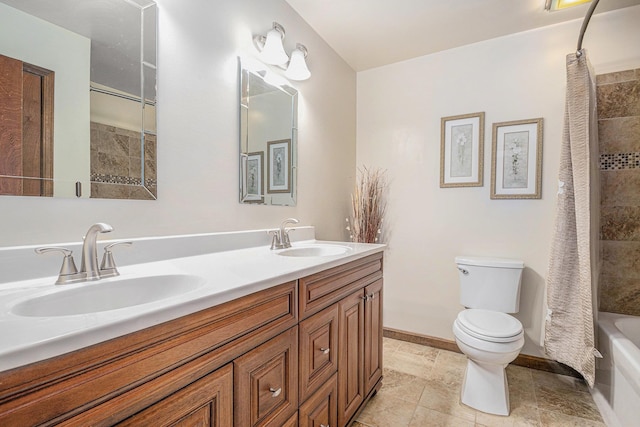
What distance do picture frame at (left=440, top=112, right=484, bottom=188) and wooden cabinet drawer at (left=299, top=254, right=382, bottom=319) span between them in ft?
3.72

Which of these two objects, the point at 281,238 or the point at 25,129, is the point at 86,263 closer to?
the point at 25,129

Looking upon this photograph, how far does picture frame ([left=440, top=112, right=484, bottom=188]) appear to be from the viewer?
231 centimetres

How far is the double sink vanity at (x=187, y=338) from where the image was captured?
0.49 m

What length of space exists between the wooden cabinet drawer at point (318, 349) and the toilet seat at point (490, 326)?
0.87 metres

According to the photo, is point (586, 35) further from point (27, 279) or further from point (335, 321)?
point (27, 279)

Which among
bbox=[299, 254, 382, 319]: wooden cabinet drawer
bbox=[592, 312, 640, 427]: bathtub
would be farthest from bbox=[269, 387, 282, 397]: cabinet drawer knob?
bbox=[592, 312, 640, 427]: bathtub

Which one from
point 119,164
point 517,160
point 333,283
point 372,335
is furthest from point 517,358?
point 119,164

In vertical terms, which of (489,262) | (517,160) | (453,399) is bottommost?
(453,399)

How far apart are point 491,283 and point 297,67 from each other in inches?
75.7

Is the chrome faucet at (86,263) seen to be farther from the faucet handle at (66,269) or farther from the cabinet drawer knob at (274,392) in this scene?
the cabinet drawer knob at (274,392)

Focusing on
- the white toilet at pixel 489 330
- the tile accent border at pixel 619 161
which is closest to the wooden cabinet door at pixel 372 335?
the white toilet at pixel 489 330

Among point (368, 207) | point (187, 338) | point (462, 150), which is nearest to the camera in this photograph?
point (187, 338)

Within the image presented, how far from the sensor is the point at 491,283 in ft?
6.87

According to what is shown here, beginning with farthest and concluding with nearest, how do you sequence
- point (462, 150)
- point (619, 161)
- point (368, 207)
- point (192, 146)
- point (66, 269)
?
point (368, 207)
point (462, 150)
point (619, 161)
point (192, 146)
point (66, 269)
